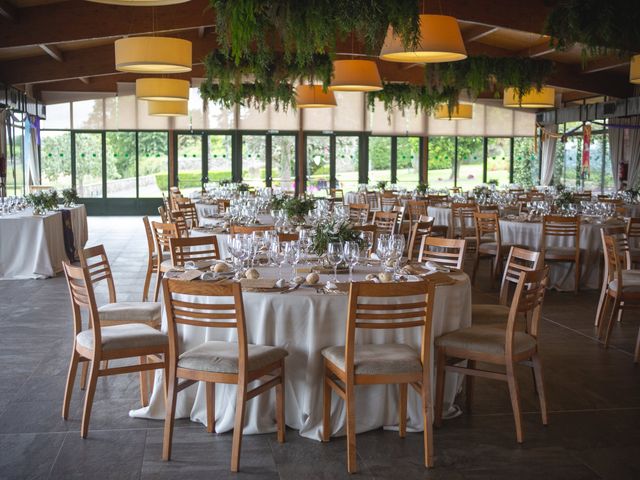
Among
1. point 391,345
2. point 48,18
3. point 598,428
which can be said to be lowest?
point 598,428

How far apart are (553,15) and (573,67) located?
41.8 feet

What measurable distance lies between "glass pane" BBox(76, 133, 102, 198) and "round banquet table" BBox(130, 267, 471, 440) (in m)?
18.2

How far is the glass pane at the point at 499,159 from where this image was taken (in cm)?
2355

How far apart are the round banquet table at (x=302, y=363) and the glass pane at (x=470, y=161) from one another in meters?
19.2

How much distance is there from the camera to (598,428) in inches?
182

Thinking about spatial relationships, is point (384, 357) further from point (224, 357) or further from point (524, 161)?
point (524, 161)

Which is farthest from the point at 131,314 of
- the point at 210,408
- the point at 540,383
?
the point at 540,383

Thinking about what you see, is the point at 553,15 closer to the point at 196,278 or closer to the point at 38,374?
the point at 196,278

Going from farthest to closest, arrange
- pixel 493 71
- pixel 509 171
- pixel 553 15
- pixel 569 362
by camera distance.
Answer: pixel 509 171 → pixel 493 71 → pixel 553 15 → pixel 569 362

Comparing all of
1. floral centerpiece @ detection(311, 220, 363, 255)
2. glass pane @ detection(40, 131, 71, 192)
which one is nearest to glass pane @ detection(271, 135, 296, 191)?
glass pane @ detection(40, 131, 71, 192)

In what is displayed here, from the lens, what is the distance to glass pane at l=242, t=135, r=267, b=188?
22156 mm

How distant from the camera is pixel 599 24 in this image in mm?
6266

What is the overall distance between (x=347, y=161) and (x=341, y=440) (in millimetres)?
18653

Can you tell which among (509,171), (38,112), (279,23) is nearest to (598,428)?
(279,23)
